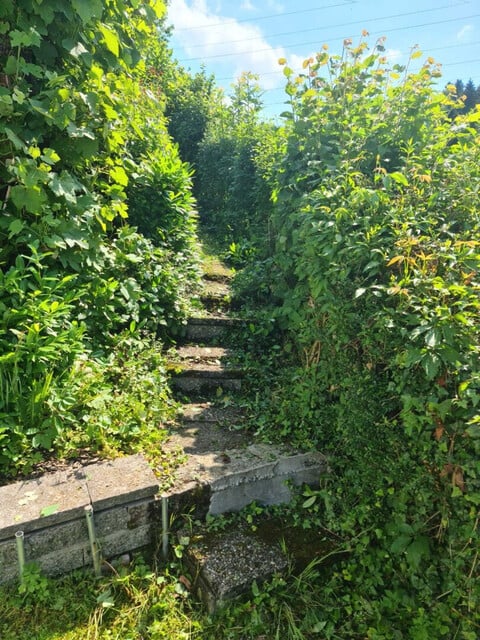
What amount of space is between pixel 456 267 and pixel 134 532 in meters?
2.06

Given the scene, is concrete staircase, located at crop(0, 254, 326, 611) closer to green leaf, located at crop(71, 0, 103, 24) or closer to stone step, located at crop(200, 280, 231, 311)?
stone step, located at crop(200, 280, 231, 311)

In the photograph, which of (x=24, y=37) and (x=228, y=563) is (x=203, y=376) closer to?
(x=228, y=563)

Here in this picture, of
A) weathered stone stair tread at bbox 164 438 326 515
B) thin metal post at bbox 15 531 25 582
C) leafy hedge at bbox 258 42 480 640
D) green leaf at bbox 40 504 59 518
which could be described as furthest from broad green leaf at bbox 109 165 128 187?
thin metal post at bbox 15 531 25 582

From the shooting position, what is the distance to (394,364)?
1818mm

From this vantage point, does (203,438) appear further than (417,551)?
Yes

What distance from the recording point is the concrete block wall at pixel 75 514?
175 centimetres

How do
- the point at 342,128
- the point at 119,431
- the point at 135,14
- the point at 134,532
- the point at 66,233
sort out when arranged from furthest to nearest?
the point at 342,128 < the point at 135,14 < the point at 66,233 < the point at 119,431 < the point at 134,532

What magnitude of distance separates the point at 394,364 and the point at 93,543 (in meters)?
1.68

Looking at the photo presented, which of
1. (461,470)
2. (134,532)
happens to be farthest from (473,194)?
(134,532)

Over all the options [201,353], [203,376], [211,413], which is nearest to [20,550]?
[211,413]

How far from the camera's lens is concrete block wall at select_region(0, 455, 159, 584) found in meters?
1.75

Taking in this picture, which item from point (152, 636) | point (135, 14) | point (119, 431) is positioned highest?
point (135, 14)

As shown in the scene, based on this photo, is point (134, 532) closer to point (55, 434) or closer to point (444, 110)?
point (55, 434)

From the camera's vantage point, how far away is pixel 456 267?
5.94 feet
